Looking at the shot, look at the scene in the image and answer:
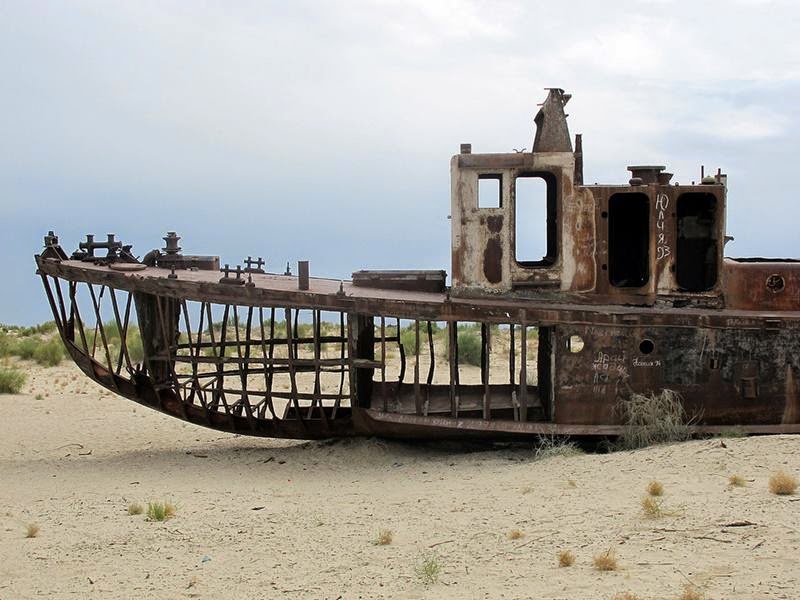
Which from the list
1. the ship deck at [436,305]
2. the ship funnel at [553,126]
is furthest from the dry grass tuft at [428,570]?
the ship funnel at [553,126]

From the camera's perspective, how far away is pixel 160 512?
8555 mm

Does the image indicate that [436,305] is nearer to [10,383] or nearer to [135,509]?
[135,509]

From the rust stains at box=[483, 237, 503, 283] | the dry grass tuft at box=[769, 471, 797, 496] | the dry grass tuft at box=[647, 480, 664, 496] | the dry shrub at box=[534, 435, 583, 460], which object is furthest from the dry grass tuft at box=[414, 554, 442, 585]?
the rust stains at box=[483, 237, 503, 283]

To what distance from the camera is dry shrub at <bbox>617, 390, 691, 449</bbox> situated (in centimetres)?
1008

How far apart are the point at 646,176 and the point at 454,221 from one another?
238 cm

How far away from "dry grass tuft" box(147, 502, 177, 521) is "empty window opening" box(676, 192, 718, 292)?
6500mm

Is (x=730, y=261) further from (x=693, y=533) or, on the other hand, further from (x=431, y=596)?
(x=431, y=596)

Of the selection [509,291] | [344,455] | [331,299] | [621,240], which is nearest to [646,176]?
[621,240]

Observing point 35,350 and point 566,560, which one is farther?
point 35,350

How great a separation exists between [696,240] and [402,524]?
19.4 feet

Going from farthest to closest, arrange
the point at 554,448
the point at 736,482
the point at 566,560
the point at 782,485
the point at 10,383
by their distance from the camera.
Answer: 1. the point at 10,383
2. the point at 554,448
3. the point at 736,482
4. the point at 782,485
5. the point at 566,560

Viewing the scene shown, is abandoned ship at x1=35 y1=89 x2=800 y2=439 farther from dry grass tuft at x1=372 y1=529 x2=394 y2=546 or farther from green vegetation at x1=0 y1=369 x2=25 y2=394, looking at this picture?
green vegetation at x1=0 y1=369 x2=25 y2=394

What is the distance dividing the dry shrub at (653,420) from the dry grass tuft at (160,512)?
15.3 feet

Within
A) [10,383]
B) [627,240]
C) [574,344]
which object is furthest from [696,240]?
[574,344]
